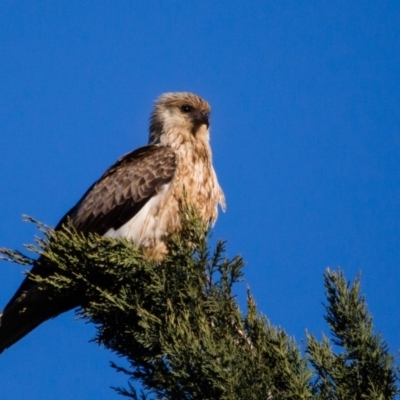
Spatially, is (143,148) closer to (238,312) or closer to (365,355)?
(238,312)

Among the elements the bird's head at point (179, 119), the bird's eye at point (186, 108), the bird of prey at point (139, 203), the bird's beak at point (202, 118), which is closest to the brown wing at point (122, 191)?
the bird of prey at point (139, 203)

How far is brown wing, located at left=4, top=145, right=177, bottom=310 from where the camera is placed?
6.78 metres

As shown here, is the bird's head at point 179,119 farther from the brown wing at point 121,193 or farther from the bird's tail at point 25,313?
the bird's tail at point 25,313

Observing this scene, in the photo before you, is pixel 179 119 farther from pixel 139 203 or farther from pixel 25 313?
pixel 25 313

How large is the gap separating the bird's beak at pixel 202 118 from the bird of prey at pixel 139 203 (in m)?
0.35

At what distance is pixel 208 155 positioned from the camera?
7461 millimetres

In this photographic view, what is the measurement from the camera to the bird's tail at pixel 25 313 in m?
6.51

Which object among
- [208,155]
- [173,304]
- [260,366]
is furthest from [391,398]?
[208,155]

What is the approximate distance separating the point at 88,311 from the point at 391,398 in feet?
6.14

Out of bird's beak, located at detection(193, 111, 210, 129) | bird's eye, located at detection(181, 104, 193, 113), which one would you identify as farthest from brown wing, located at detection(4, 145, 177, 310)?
bird's eye, located at detection(181, 104, 193, 113)

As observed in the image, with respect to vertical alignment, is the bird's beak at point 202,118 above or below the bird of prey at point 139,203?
above

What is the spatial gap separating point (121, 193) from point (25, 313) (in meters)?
1.17

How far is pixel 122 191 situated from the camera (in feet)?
22.7

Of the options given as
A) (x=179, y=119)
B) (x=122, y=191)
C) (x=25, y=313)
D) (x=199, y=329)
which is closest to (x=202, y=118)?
(x=179, y=119)
